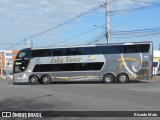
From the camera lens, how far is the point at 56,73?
34.7 meters

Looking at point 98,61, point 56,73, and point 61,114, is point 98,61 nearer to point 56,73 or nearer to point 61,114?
point 56,73

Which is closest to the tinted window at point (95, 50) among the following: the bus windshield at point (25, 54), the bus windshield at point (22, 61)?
the bus windshield at point (25, 54)

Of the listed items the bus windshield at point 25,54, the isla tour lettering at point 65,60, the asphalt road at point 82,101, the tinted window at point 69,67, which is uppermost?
the bus windshield at point 25,54

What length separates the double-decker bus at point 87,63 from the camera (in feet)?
106

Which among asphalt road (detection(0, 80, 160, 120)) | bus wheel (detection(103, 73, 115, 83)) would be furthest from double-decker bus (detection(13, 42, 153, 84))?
asphalt road (detection(0, 80, 160, 120))

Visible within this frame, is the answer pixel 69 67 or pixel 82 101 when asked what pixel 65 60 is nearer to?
pixel 69 67

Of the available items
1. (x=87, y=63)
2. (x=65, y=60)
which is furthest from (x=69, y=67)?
(x=87, y=63)

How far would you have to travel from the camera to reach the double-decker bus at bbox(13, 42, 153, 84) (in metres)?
32.4

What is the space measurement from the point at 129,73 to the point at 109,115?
21843 mm

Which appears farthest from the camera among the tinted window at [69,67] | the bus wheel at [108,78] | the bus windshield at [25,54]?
the bus windshield at [25,54]

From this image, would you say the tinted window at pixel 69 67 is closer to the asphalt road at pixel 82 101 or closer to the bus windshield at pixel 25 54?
the bus windshield at pixel 25 54

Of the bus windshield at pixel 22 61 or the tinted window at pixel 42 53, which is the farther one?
the bus windshield at pixel 22 61

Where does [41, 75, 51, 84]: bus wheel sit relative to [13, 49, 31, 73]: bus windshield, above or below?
below

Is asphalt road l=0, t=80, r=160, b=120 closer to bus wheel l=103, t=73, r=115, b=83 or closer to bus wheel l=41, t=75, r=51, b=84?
bus wheel l=103, t=73, r=115, b=83
